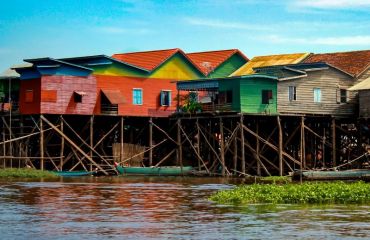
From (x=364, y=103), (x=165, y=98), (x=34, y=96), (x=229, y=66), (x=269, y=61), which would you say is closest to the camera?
(x=364, y=103)

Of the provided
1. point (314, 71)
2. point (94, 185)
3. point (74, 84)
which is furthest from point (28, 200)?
point (314, 71)

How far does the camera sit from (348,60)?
210 feet

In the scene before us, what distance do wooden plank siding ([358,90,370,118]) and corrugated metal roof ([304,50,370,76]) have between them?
2.92m

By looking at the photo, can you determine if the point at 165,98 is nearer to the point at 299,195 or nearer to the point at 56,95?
the point at 56,95

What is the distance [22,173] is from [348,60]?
942 inches

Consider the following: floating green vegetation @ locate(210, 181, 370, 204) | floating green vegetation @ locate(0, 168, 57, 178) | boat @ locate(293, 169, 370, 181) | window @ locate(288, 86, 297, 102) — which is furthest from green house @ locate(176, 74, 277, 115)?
floating green vegetation @ locate(210, 181, 370, 204)

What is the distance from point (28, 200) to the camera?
3834 cm

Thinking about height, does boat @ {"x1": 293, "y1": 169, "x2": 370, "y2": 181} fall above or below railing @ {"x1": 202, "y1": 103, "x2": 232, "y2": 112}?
below

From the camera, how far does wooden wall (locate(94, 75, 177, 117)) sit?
2454 inches

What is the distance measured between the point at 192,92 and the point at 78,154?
9.32m

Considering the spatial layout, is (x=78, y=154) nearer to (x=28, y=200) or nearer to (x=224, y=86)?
(x=224, y=86)

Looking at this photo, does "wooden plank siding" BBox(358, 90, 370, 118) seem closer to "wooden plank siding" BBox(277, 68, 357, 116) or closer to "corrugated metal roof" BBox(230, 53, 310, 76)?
"wooden plank siding" BBox(277, 68, 357, 116)

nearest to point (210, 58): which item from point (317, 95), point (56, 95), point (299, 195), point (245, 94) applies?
point (317, 95)

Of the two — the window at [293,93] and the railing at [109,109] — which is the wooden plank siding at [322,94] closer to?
the window at [293,93]
